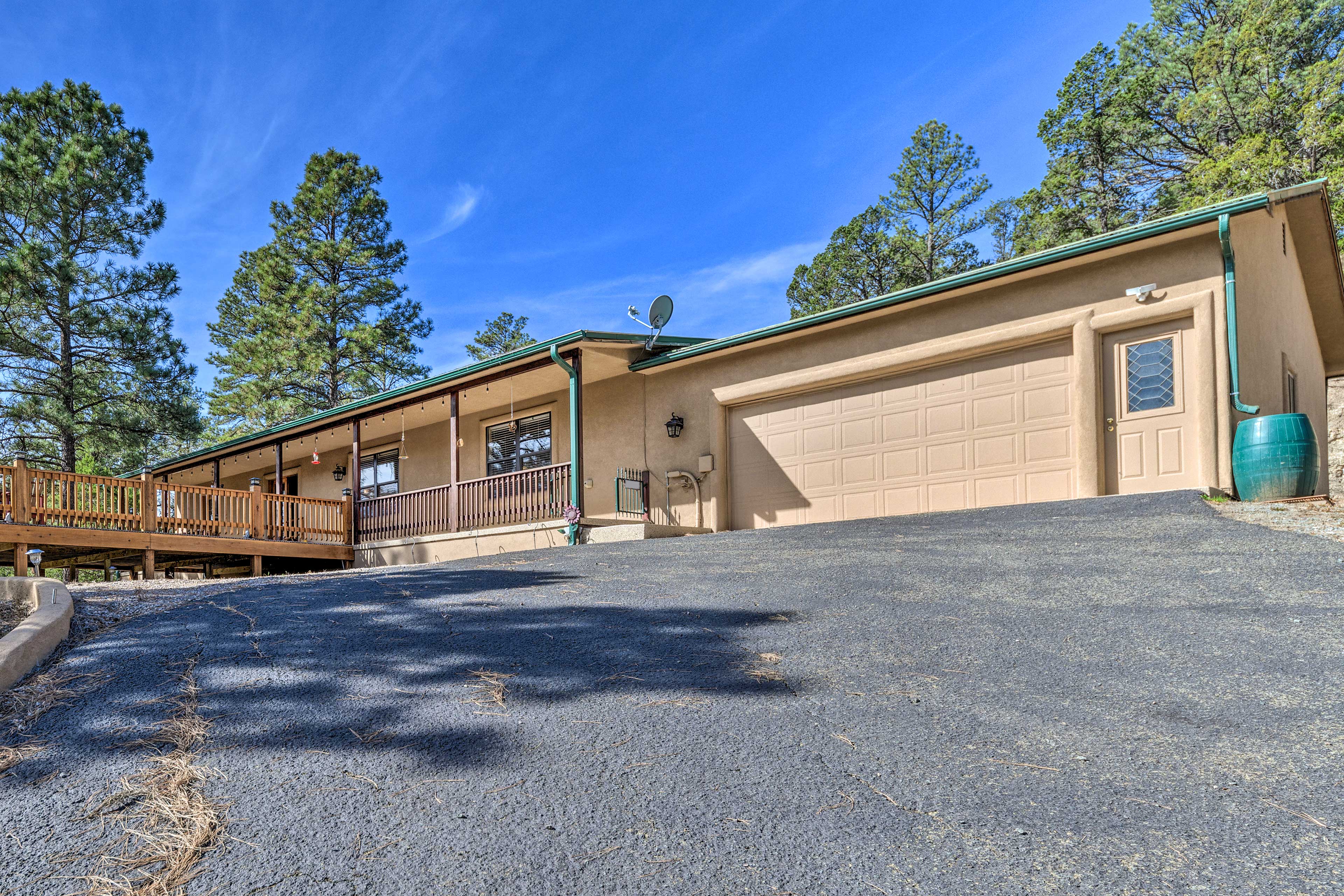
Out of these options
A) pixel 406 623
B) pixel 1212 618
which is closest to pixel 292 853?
pixel 406 623

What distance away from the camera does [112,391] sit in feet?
68.0

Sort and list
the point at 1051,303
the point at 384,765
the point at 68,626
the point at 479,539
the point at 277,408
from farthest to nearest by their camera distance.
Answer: the point at 277,408 < the point at 479,539 < the point at 1051,303 < the point at 68,626 < the point at 384,765

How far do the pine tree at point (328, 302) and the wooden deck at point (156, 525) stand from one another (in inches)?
526

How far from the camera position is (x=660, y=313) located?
11.5 m

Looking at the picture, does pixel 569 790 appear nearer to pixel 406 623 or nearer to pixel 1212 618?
pixel 406 623

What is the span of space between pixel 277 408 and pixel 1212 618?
28.5 m

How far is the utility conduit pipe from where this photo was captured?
1136 cm

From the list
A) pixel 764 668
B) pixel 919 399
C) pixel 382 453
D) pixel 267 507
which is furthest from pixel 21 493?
pixel 919 399

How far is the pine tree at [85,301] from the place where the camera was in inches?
773

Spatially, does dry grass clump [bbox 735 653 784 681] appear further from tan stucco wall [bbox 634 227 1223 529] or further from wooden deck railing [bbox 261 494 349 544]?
wooden deck railing [bbox 261 494 349 544]

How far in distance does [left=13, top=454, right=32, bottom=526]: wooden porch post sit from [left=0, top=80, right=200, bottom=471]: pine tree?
35.1 feet

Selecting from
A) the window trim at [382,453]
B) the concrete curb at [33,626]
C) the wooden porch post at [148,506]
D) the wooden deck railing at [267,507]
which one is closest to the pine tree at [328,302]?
the window trim at [382,453]

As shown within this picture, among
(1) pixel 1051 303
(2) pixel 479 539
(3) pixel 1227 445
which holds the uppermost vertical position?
(1) pixel 1051 303

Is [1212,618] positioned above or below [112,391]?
below
